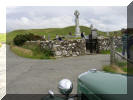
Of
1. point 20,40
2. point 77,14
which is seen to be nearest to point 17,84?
point 77,14

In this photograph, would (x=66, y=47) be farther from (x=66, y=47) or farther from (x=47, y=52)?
(x=47, y=52)

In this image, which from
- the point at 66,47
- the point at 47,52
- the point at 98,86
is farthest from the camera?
the point at 66,47

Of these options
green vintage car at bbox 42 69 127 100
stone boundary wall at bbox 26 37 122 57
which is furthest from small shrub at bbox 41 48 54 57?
green vintage car at bbox 42 69 127 100

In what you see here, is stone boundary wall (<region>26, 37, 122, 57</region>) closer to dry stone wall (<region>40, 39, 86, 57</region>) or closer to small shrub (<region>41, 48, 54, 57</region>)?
dry stone wall (<region>40, 39, 86, 57</region>)

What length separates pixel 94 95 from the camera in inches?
79.8

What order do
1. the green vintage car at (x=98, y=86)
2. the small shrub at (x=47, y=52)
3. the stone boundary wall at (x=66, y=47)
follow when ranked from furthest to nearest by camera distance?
1. the stone boundary wall at (x=66, y=47)
2. the small shrub at (x=47, y=52)
3. the green vintage car at (x=98, y=86)

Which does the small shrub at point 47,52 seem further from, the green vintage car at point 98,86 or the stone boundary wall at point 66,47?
the green vintage car at point 98,86

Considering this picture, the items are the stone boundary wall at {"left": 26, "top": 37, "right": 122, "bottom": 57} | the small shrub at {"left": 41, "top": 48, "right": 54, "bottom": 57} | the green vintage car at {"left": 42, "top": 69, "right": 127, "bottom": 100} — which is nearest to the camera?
the green vintage car at {"left": 42, "top": 69, "right": 127, "bottom": 100}

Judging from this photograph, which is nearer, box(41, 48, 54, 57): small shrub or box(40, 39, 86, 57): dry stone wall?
box(41, 48, 54, 57): small shrub

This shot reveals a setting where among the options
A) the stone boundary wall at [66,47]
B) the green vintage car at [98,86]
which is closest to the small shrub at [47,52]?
the stone boundary wall at [66,47]

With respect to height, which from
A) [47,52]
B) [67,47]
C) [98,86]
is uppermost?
[67,47]

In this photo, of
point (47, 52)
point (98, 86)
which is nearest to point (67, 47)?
point (47, 52)

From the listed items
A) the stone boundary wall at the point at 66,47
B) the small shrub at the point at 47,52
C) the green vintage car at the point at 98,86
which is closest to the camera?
the green vintage car at the point at 98,86

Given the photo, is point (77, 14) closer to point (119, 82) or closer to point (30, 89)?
point (30, 89)
